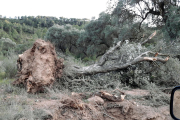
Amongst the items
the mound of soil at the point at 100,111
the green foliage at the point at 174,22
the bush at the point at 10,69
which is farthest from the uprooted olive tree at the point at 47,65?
the green foliage at the point at 174,22

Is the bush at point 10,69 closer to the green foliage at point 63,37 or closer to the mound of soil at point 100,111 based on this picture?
the mound of soil at point 100,111

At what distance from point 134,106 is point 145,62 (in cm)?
335

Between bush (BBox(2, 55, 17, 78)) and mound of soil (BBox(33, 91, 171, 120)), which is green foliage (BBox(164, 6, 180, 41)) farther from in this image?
bush (BBox(2, 55, 17, 78))

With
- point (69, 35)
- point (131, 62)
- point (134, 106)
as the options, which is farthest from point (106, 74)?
point (69, 35)

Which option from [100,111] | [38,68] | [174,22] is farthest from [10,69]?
Result: [174,22]

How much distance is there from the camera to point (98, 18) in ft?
62.5

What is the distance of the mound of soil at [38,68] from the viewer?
542cm

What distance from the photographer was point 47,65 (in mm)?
5742

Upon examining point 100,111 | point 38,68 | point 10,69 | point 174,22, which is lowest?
point 10,69

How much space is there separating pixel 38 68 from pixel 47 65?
36cm

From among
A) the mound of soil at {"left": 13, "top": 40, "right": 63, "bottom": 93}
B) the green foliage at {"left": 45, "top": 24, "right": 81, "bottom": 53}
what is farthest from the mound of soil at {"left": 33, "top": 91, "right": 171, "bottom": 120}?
the green foliage at {"left": 45, "top": 24, "right": 81, "bottom": 53}

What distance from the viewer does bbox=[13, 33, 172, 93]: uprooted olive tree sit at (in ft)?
17.9

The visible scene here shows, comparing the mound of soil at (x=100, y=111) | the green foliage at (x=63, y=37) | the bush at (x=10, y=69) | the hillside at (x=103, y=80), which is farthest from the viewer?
the green foliage at (x=63, y=37)

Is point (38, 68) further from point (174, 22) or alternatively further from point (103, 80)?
point (174, 22)
